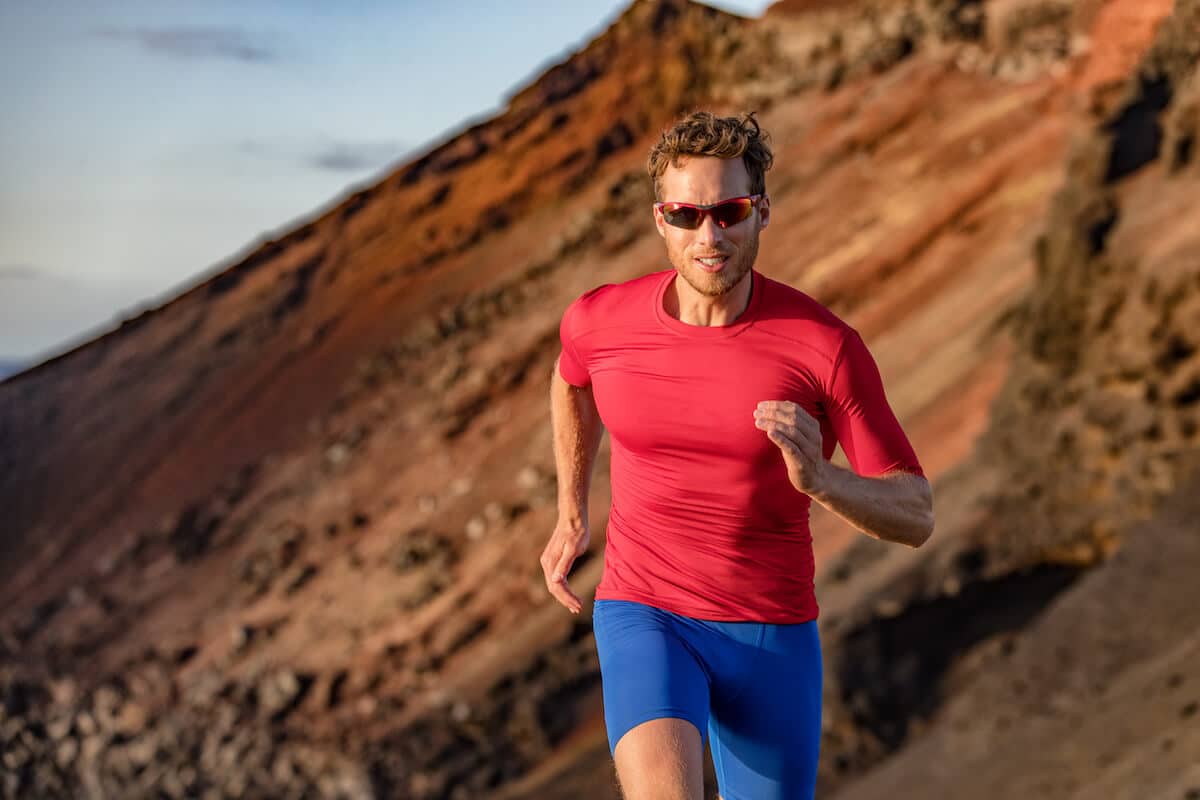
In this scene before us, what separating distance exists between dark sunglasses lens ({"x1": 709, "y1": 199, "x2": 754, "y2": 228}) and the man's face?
0.03 feet

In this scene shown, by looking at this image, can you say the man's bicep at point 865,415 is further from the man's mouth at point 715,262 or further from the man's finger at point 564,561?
the man's finger at point 564,561

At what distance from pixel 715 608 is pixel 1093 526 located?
1161 centimetres

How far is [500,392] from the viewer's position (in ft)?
84.4

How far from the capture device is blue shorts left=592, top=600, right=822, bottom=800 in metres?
3.29

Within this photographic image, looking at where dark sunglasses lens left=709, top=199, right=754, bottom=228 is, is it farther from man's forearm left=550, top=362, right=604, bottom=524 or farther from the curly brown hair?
man's forearm left=550, top=362, right=604, bottom=524

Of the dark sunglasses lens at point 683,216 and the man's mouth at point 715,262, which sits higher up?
the dark sunglasses lens at point 683,216

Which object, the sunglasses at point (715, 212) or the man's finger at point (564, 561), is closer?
the sunglasses at point (715, 212)

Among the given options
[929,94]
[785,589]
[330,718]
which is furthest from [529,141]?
[785,589]

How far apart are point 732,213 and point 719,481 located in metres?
0.62

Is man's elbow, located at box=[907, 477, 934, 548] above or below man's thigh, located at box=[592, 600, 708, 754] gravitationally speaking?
above

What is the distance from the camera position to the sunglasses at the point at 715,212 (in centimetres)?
317

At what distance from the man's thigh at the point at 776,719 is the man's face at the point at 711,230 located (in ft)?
2.82

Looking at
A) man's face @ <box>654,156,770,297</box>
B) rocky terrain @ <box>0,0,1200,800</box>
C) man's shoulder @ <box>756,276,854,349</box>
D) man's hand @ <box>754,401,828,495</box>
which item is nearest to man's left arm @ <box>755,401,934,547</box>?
man's hand @ <box>754,401,828,495</box>

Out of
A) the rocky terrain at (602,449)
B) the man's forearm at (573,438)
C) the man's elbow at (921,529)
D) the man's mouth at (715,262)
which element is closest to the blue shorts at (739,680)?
the man's forearm at (573,438)
